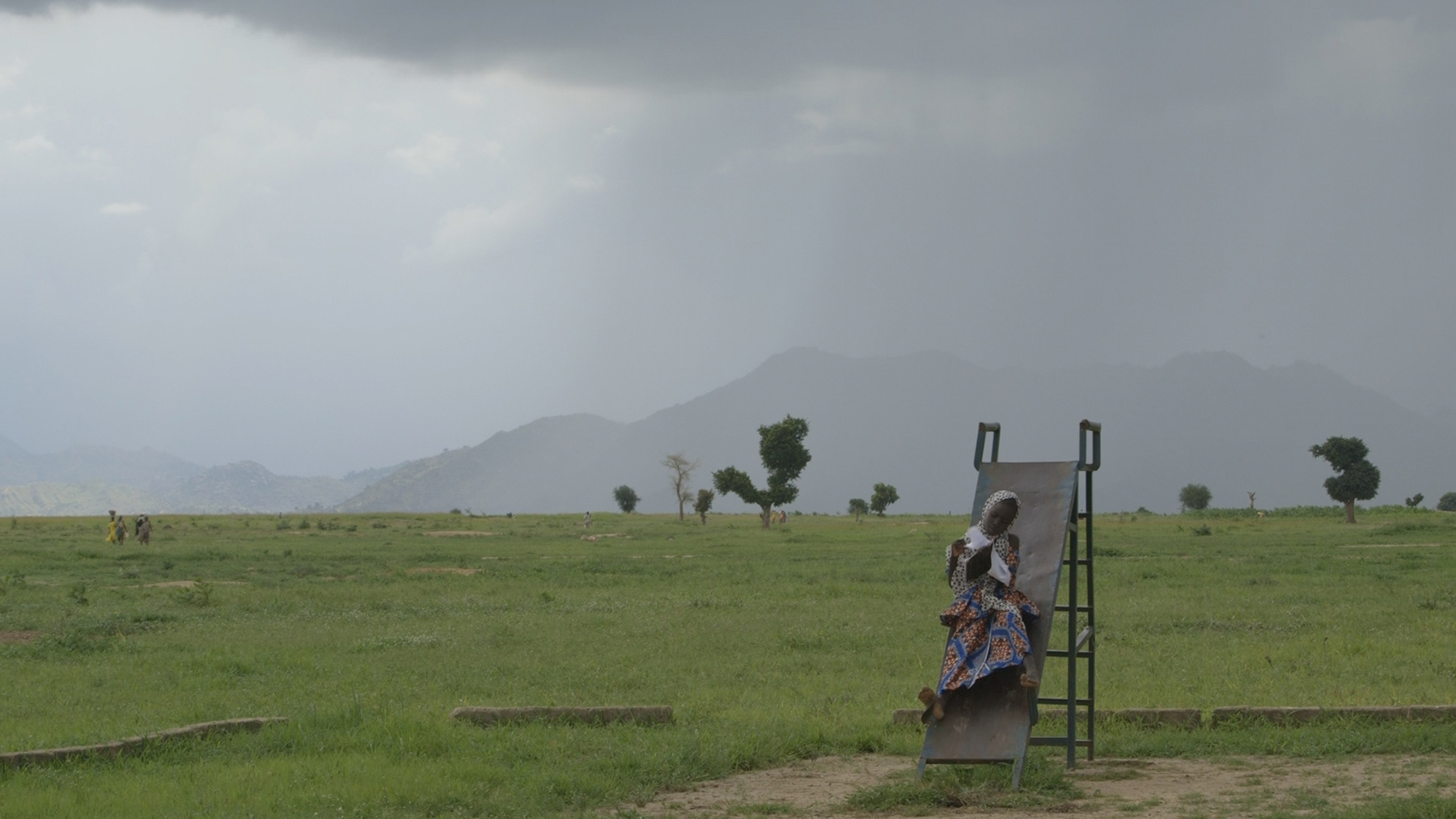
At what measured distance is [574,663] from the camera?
16531mm

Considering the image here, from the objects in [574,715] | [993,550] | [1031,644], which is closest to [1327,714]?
[1031,644]

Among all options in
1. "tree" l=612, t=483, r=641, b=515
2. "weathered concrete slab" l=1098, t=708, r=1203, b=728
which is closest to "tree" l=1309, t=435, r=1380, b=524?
"weathered concrete slab" l=1098, t=708, r=1203, b=728

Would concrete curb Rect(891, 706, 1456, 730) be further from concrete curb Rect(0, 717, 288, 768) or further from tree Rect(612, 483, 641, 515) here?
tree Rect(612, 483, 641, 515)

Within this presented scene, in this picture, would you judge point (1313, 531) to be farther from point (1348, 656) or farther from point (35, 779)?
point (35, 779)

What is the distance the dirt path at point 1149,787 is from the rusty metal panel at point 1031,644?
54cm

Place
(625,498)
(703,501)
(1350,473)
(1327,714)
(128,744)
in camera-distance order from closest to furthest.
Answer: (128,744)
(1327,714)
(1350,473)
(703,501)
(625,498)

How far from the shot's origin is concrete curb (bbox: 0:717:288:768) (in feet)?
33.0

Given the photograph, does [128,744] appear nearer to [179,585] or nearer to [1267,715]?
[1267,715]

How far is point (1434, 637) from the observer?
17.3 m

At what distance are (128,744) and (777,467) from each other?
75305 mm

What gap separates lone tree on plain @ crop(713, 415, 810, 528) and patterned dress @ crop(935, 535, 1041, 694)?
71.2 meters

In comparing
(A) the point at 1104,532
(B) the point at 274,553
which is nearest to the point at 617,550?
(B) the point at 274,553

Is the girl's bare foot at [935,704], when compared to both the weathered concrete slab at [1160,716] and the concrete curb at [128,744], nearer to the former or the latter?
the weathered concrete slab at [1160,716]

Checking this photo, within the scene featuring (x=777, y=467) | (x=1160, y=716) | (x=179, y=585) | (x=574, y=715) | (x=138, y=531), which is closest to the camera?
(x=1160, y=716)
